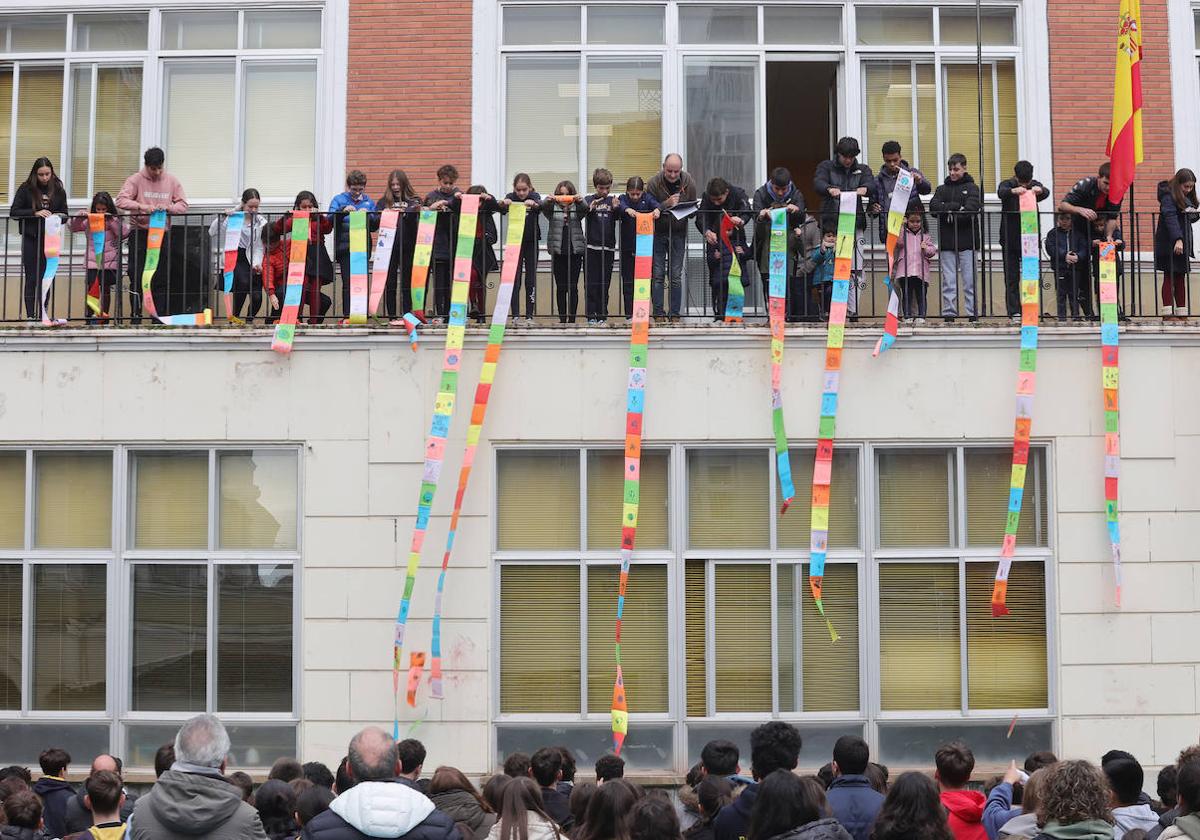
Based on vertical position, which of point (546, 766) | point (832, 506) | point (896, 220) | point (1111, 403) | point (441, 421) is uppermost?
point (896, 220)

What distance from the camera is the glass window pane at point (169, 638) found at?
1327 cm

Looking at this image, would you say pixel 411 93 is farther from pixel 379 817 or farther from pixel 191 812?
pixel 379 817

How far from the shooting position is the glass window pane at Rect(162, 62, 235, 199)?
1523 cm

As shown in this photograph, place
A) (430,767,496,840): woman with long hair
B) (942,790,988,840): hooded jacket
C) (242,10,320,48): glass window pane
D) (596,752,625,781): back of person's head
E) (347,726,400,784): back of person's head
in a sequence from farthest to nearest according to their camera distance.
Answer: (242,10,320,48): glass window pane, (596,752,625,781): back of person's head, (430,767,496,840): woman with long hair, (942,790,988,840): hooded jacket, (347,726,400,784): back of person's head

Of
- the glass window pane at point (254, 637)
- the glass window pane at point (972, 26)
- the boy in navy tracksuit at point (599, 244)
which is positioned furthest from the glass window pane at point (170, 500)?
the glass window pane at point (972, 26)

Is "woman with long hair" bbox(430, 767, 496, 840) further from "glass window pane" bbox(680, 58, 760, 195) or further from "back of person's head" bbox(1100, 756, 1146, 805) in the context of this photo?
"glass window pane" bbox(680, 58, 760, 195)

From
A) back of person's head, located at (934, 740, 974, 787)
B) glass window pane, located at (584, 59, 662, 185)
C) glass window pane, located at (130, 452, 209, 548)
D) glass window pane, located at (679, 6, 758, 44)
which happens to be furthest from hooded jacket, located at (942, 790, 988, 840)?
glass window pane, located at (679, 6, 758, 44)

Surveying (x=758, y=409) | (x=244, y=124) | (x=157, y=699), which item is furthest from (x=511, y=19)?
(x=157, y=699)

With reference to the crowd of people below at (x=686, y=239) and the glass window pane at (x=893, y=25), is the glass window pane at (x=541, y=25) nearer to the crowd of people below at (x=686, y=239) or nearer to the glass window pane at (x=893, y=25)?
the crowd of people below at (x=686, y=239)

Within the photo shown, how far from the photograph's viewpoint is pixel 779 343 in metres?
13.0

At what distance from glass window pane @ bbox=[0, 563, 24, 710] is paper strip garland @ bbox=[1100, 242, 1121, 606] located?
9.16m

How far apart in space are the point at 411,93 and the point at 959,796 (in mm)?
9281

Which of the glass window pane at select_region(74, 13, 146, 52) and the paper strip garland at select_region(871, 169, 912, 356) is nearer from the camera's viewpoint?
the paper strip garland at select_region(871, 169, 912, 356)

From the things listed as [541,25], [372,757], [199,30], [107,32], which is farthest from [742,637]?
[107,32]
